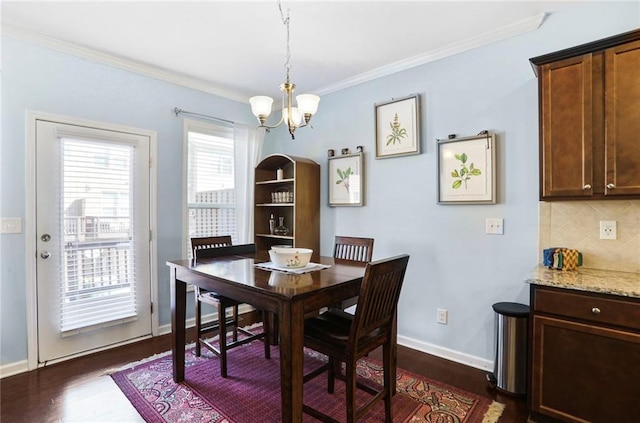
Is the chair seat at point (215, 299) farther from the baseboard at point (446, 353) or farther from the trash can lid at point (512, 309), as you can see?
the trash can lid at point (512, 309)

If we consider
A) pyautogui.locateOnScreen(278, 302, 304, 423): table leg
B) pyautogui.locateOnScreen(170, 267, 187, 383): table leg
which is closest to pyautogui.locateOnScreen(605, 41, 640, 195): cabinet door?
pyautogui.locateOnScreen(278, 302, 304, 423): table leg

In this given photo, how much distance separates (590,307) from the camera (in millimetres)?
1729

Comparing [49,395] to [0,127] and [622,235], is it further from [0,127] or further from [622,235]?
[622,235]

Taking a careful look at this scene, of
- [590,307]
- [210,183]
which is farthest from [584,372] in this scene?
[210,183]

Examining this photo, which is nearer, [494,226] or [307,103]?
[307,103]

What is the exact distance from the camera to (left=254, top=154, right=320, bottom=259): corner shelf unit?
357 cm

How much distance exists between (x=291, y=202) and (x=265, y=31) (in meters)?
1.73

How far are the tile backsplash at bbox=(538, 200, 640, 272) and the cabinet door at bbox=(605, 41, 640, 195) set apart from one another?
0.32 meters

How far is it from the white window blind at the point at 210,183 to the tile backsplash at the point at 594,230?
306 cm

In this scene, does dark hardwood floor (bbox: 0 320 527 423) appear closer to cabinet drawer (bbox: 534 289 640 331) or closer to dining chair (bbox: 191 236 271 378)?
dining chair (bbox: 191 236 271 378)

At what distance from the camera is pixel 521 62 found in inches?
97.9

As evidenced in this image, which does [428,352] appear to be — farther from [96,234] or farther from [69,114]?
[69,114]

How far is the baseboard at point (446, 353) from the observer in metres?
2.64

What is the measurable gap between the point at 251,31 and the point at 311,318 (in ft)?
7.01
